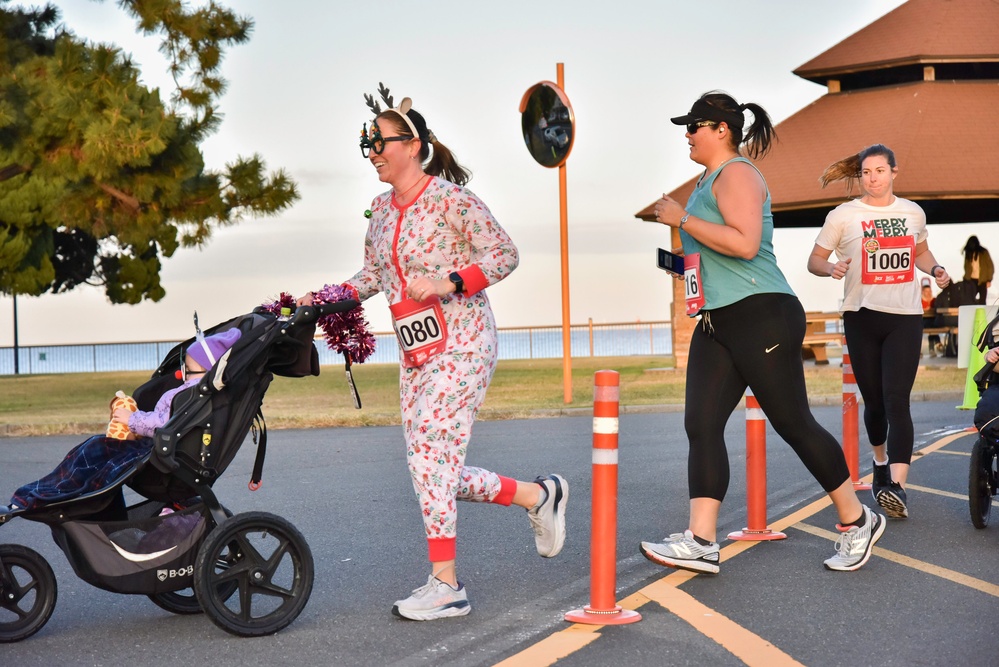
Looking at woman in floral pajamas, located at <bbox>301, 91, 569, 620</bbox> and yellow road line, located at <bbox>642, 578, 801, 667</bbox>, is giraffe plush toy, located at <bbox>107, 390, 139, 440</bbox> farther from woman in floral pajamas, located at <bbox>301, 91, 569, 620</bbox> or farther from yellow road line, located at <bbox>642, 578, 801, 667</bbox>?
yellow road line, located at <bbox>642, 578, 801, 667</bbox>

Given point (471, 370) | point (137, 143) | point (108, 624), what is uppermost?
point (137, 143)

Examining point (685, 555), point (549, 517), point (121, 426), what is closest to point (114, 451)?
point (121, 426)

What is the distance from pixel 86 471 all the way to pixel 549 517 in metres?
1.80

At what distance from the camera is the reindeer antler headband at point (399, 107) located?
4.98m

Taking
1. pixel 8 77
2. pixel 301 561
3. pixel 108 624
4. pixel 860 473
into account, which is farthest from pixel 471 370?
pixel 8 77

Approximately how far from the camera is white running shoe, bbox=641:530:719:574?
543 centimetres

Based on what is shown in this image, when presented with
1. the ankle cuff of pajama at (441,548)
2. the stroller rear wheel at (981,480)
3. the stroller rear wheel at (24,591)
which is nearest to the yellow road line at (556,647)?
the ankle cuff of pajama at (441,548)

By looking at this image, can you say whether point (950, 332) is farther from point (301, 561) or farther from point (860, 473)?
point (301, 561)

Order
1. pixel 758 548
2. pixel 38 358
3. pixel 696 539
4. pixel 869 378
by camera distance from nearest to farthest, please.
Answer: pixel 696 539 → pixel 758 548 → pixel 869 378 → pixel 38 358

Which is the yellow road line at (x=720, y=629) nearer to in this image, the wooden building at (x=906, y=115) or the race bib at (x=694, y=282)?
the race bib at (x=694, y=282)

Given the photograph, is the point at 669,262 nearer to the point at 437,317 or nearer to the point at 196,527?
the point at 437,317

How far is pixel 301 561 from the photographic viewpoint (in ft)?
15.4

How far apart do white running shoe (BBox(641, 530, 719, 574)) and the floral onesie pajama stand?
0.73 meters

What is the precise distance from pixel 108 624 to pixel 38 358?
4003cm
